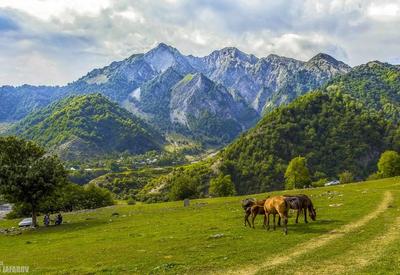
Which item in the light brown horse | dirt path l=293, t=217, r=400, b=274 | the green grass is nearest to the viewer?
dirt path l=293, t=217, r=400, b=274

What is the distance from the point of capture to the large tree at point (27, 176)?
231ft

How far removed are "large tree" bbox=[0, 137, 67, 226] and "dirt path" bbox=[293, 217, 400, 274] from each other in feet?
187

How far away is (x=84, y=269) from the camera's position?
30.3 meters

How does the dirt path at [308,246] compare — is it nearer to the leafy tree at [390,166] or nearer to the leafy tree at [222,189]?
the leafy tree at [222,189]

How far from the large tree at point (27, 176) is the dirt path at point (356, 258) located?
56.9 m

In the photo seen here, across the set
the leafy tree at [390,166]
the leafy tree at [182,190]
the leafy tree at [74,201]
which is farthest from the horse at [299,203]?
the leafy tree at [390,166]

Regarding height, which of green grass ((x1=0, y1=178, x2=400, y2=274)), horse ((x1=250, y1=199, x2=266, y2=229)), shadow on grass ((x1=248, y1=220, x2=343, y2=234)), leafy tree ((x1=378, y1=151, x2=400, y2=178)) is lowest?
green grass ((x1=0, y1=178, x2=400, y2=274))

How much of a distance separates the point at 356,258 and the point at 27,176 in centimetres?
5878

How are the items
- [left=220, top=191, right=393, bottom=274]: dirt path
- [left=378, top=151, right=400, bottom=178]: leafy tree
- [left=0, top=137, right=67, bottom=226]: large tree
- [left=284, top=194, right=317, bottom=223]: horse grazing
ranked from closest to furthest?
[left=220, top=191, right=393, bottom=274]: dirt path, [left=284, top=194, right=317, bottom=223]: horse grazing, [left=0, top=137, right=67, bottom=226]: large tree, [left=378, top=151, right=400, bottom=178]: leafy tree

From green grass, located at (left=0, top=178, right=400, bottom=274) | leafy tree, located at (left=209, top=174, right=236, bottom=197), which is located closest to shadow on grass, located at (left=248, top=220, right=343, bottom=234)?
green grass, located at (left=0, top=178, right=400, bottom=274)

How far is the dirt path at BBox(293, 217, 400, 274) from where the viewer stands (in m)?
24.7

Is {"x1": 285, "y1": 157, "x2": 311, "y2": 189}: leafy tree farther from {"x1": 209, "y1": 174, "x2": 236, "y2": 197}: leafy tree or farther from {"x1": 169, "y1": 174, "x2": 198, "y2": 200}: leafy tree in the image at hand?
{"x1": 169, "y1": 174, "x2": 198, "y2": 200}: leafy tree

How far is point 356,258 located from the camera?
1063 inches

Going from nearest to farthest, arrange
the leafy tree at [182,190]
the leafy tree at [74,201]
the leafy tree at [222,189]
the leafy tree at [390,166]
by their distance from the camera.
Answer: the leafy tree at [74,201] → the leafy tree at [390,166] → the leafy tree at [182,190] → the leafy tree at [222,189]
